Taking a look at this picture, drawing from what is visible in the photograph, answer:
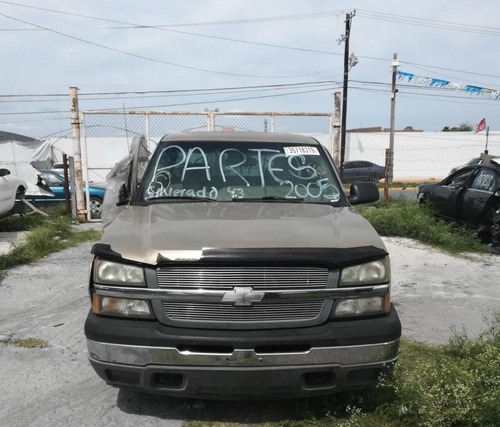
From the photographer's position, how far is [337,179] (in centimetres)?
399

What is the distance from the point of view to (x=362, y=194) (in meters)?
4.12

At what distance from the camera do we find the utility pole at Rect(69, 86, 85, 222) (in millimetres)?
10203

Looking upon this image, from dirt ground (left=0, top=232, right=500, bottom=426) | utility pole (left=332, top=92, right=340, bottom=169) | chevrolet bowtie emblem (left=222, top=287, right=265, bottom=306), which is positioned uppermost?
utility pole (left=332, top=92, right=340, bottom=169)

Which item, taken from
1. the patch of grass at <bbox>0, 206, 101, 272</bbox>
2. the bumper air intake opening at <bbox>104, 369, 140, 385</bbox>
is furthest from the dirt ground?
the bumper air intake opening at <bbox>104, 369, 140, 385</bbox>

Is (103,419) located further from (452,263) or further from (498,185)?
(498,185)

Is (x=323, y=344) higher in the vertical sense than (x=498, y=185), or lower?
lower

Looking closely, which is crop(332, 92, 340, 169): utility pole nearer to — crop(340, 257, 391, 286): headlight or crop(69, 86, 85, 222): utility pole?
crop(69, 86, 85, 222): utility pole

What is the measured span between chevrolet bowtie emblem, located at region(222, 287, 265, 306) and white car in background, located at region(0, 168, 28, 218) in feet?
27.0

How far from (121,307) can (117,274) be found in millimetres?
193

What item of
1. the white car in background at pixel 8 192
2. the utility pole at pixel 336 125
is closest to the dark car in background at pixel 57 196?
the white car in background at pixel 8 192

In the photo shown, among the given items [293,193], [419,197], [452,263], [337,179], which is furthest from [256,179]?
[419,197]

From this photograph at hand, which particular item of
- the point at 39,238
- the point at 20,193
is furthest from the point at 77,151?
the point at 39,238

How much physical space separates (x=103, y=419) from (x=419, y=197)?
9266 millimetres

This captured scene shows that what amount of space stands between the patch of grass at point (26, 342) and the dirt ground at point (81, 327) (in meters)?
0.06
